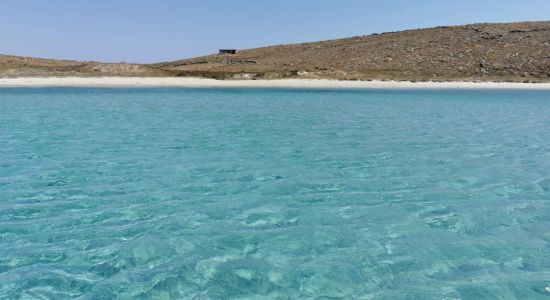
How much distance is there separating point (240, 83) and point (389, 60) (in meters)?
29.8

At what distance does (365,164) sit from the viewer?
11961 millimetres

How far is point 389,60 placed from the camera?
244 ft

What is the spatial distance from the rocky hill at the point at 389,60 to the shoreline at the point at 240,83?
10.1 feet

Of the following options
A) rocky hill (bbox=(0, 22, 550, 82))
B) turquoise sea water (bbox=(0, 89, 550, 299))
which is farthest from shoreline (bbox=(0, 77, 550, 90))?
turquoise sea water (bbox=(0, 89, 550, 299))

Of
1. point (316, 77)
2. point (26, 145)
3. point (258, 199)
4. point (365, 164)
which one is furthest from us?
point (316, 77)

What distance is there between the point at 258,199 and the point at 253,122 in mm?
13252

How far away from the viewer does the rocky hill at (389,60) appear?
2409 inches

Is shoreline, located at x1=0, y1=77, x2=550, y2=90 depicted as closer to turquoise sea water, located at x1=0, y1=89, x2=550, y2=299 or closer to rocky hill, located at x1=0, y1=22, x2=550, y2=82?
rocky hill, located at x1=0, y1=22, x2=550, y2=82

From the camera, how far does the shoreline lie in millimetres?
52594

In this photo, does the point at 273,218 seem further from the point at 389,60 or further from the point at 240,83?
the point at 389,60

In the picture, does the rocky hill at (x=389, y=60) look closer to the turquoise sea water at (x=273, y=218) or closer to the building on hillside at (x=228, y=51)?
the building on hillside at (x=228, y=51)

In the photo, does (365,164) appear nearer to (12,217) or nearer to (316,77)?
(12,217)

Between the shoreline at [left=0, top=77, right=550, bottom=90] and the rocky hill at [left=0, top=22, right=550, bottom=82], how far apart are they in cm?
308

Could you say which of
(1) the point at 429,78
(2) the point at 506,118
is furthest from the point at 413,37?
(2) the point at 506,118
